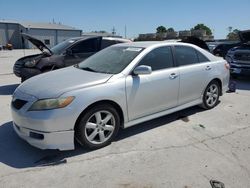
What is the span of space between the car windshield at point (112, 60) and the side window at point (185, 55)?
879mm

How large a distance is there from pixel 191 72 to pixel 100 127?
2272 millimetres

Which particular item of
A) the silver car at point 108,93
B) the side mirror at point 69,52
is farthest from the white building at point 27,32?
the silver car at point 108,93

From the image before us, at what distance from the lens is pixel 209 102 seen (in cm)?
606

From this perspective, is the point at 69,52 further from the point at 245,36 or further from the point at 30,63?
the point at 245,36

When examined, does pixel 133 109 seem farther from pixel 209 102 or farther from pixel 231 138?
pixel 209 102

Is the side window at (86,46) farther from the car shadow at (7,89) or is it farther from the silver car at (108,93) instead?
the silver car at (108,93)

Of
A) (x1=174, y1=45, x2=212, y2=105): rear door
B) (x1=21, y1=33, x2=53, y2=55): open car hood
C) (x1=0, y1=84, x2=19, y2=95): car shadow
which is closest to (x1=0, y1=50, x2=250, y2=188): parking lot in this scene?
(x1=174, y1=45, x2=212, y2=105): rear door

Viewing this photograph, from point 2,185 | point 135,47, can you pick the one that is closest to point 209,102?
point 135,47

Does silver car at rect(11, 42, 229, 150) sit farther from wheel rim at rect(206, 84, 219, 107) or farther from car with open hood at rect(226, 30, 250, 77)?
car with open hood at rect(226, 30, 250, 77)

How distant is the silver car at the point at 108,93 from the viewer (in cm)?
372

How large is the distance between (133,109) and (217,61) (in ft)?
8.96

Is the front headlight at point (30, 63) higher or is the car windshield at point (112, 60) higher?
the car windshield at point (112, 60)

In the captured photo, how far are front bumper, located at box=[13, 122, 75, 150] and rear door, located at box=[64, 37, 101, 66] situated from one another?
4.60 meters

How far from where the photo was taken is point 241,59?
939cm
